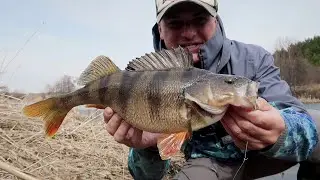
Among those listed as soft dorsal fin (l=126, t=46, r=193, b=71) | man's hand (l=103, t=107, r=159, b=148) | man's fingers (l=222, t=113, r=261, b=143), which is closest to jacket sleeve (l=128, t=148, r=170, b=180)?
man's hand (l=103, t=107, r=159, b=148)

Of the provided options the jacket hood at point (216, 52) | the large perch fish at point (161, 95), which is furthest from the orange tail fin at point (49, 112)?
Answer: the jacket hood at point (216, 52)

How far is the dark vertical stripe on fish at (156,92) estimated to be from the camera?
6.59ft

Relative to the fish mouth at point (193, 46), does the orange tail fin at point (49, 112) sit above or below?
below

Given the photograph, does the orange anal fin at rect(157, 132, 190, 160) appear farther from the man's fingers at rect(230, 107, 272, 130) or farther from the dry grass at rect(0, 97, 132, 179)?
the dry grass at rect(0, 97, 132, 179)

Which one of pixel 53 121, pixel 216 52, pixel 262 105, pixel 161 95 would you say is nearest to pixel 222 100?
pixel 262 105

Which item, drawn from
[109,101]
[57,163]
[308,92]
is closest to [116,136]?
[109,101]

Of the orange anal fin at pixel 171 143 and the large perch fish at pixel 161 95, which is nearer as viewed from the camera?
the large perch fish at pixel 161 95

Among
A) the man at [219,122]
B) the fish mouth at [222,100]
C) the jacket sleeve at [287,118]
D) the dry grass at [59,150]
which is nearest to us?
the fish mouth at [222,100]

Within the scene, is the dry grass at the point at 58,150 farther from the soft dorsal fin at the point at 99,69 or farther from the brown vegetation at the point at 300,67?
the brown vegetation at the point at 300,67

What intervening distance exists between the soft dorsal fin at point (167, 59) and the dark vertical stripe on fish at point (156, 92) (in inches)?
2.9

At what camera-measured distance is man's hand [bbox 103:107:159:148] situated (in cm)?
235

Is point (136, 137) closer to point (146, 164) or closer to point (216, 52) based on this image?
point (146, 164)

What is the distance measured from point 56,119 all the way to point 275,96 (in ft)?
4.57

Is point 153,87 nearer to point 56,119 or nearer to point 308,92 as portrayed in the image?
point 56,119
